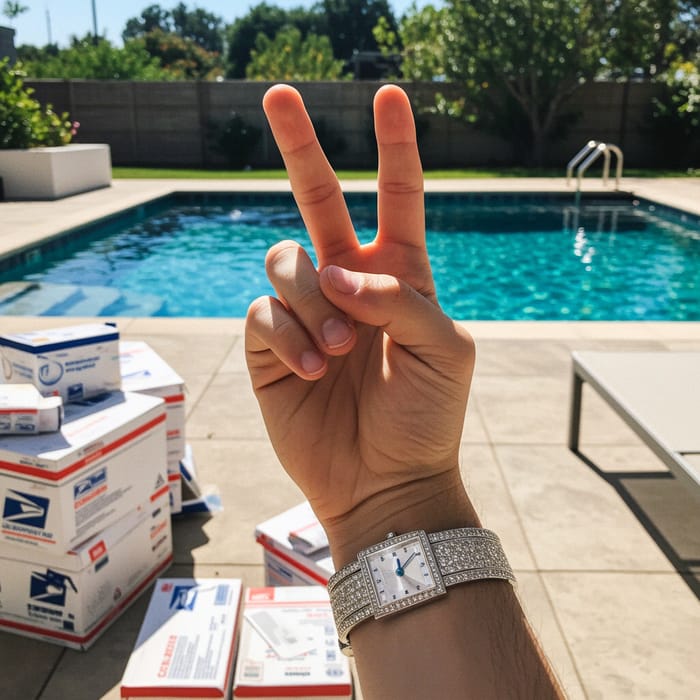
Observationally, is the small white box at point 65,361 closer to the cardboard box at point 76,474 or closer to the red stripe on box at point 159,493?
the cardboard box at point 76,474

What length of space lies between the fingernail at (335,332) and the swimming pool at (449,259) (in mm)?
6619

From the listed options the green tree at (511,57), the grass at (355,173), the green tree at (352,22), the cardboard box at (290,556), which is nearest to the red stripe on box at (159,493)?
the cardboard box at (290,556)

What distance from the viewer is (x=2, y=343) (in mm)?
2289

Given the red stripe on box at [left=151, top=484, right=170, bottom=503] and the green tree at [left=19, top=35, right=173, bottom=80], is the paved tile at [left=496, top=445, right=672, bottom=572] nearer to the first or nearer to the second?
the red stripe on box at [left=151, top=484, right=170, bottom=503]

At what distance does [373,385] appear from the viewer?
1.23 meters

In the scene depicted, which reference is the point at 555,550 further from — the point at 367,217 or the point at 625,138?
the point at 625,138

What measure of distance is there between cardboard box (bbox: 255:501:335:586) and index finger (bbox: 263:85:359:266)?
127 cm

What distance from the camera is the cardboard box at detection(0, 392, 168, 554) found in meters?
2.00

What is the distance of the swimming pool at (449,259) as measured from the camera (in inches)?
302

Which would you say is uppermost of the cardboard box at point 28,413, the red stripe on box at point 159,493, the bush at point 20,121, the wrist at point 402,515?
the bush at point 20,121

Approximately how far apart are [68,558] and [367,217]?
1060cm

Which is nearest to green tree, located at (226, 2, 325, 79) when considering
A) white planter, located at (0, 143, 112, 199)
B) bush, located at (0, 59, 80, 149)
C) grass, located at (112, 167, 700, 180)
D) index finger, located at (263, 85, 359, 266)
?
grass, located at (112, 167, 700, 180)

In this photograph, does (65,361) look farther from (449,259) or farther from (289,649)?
(449,259)

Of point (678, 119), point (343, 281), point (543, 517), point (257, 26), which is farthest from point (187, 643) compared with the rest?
point (257, 26)
